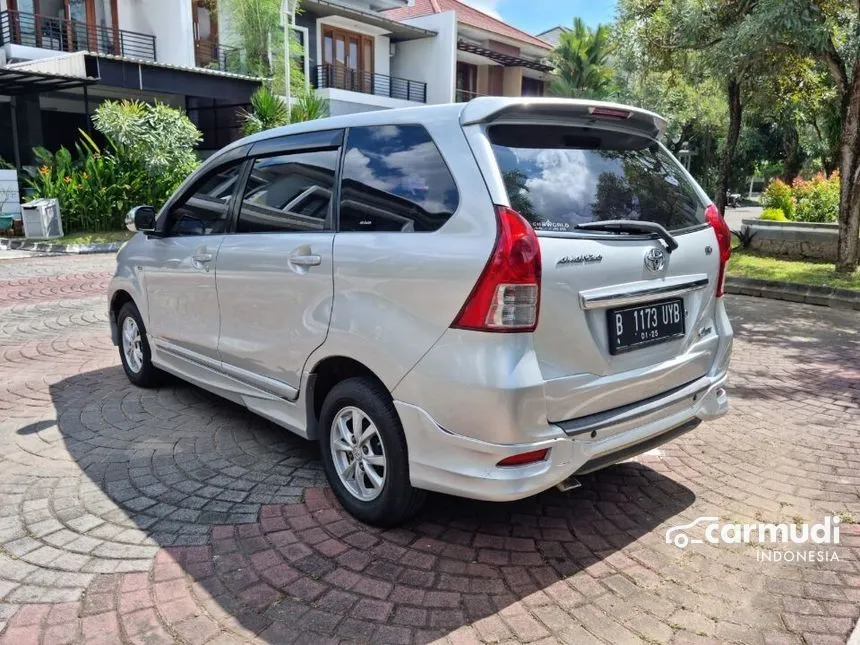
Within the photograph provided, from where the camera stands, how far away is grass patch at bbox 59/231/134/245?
1520 cm

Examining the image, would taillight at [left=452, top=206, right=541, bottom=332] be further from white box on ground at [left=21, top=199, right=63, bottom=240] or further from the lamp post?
the lamp post

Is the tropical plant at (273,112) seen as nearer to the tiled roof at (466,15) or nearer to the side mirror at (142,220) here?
the tiled roof at (466,15)

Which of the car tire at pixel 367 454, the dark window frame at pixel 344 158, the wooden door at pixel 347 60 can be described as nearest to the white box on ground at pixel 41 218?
the wooden door at pixel 347 60

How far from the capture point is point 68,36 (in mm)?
20625

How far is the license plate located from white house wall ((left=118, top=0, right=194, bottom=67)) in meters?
21.9

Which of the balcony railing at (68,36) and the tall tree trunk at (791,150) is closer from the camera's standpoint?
the balcony railing at (68,36)

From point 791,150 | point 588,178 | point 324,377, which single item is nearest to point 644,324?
point 588,178

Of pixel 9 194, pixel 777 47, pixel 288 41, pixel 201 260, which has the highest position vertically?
pixel 288 41

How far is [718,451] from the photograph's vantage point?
416cm

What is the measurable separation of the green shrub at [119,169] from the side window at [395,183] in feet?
49.0

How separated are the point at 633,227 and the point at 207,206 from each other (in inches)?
104

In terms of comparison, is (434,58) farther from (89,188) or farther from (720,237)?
(720,237)

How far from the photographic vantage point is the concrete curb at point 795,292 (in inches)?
366

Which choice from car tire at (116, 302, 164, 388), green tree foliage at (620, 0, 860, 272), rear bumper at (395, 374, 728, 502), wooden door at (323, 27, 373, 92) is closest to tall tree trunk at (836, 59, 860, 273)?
green tree foliage at (620, 0, 860, 272)
